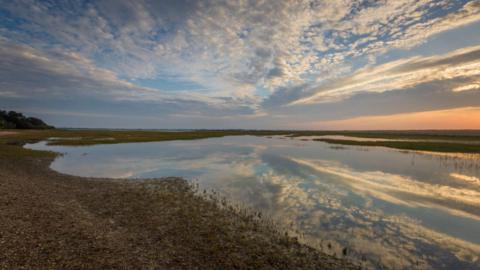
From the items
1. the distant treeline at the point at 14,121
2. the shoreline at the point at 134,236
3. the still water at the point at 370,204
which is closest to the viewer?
the shoreline at the point at 134,236

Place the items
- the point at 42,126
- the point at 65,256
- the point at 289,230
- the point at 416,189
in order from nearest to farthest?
the point at 65,256, the point at 289,230, the point at 416,189, the point at 42,126

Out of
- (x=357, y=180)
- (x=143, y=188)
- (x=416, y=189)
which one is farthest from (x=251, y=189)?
(x=416, y=189)

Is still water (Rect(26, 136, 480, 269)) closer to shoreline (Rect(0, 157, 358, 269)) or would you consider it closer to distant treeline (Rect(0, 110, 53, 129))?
shoreline (Rect(0, 157, 358, 269))

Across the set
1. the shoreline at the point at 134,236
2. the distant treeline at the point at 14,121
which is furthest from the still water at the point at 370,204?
the distant treeline at the point at 14,121

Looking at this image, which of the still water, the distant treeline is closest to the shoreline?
the still water

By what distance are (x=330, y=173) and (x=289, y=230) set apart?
672 inches

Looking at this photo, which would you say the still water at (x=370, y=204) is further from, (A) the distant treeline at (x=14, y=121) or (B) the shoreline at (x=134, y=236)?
(A) the distant treeline at (x=14, y=121)

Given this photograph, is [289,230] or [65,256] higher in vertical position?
[65,256]

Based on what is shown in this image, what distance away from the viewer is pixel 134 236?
9.64 meters

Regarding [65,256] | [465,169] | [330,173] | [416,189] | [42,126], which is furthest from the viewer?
[42,126]

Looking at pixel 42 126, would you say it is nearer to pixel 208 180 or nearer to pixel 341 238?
pixel 208 180

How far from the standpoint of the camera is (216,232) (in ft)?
34.8

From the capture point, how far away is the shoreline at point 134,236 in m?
7.61

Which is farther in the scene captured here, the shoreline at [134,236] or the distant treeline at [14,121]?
the distant treeline at [14,121]
